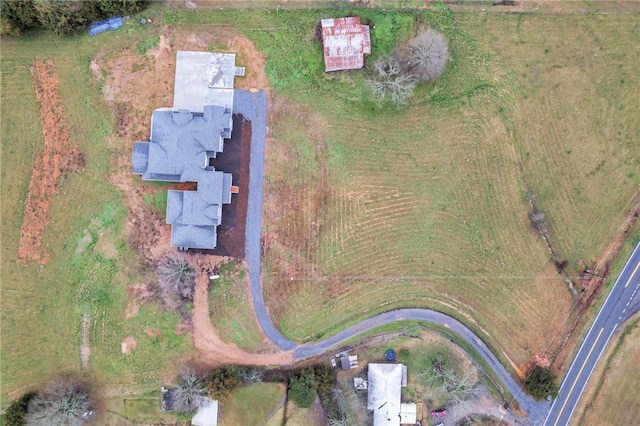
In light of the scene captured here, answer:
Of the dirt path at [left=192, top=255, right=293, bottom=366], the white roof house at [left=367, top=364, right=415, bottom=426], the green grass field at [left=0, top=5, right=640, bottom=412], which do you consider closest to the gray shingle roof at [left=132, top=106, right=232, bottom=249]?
the green grass field at [left=0, top=5, right=640, bottom=412]

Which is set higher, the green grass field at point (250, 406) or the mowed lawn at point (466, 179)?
the mowed lawn at point (466, 179)

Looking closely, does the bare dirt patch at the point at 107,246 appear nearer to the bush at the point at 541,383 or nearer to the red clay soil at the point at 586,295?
the bush at the point at 541,383

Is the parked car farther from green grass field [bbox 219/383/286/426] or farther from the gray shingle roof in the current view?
the gray shingle roof

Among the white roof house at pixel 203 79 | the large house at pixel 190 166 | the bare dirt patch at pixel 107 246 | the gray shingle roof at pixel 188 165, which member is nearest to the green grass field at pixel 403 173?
the bare dirt patch at pixel 107 246

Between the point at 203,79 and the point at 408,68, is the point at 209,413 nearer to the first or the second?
the point at 203,79

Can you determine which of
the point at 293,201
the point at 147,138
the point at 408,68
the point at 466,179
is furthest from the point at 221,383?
the point at 408,68
